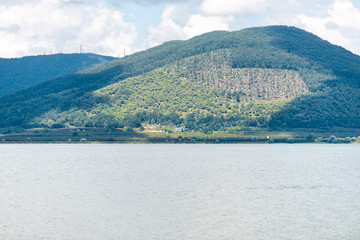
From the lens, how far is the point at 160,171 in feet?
236

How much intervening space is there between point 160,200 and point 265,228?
13096 millimetres

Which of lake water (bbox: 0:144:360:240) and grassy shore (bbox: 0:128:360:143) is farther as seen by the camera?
grassy shore (bbox: 0:128:360:143)

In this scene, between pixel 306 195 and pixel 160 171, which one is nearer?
pixel 306 195

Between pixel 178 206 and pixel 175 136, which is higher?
pixel 175 136

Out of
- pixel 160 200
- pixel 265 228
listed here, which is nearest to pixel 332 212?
pixel 265 228

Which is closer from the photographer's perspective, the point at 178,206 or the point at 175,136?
the point at 178,206

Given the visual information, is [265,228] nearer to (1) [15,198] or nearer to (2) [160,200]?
(2) [160,200]

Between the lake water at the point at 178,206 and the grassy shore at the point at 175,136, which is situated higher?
the grassy shore at the point at 175,136

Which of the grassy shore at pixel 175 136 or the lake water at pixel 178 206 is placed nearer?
the lake water at pixel 178 206

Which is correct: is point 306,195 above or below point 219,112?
below

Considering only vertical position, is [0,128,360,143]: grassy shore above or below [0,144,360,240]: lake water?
above

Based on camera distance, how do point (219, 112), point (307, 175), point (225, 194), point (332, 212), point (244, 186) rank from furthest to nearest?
point (219, 112) → point (307, 175) → point (244, 186) → point (225, 194) → point (332, 212)

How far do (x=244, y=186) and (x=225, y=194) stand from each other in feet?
24.5

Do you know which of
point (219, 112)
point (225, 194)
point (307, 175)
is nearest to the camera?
point (225, 194)
